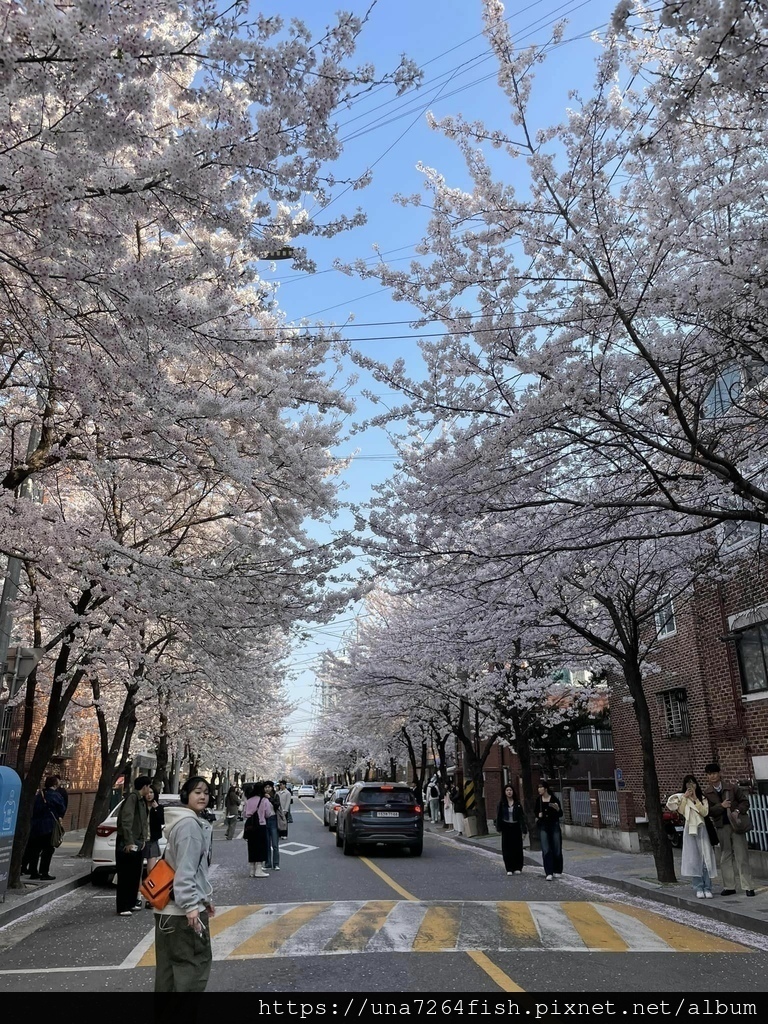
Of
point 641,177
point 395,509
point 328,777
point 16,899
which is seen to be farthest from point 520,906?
point 328,777

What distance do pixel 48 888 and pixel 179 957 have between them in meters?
9.49

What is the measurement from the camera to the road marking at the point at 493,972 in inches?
222

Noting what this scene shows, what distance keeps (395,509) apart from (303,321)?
10.5 ft

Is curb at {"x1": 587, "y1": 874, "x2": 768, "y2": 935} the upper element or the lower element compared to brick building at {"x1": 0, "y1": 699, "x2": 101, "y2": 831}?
lower

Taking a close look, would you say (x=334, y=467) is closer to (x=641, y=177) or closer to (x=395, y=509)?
(x=395, y=509)

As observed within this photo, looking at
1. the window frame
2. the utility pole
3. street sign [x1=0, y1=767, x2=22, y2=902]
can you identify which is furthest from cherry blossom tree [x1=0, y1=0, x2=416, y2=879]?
the window frame

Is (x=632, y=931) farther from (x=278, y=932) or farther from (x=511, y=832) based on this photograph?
(x=511, y=832)

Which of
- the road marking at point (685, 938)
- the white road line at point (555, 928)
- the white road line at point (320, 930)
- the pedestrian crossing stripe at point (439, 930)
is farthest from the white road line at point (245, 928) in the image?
the road marking at point (685, 938)

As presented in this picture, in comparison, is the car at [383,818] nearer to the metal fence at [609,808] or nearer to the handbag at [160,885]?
the metal fence at [609,808]

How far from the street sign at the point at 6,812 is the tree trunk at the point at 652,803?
922 cm

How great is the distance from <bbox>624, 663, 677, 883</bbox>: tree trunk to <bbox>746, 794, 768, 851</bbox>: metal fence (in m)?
1.51

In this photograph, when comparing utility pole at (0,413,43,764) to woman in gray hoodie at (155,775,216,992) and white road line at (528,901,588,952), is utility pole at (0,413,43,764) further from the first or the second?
white road line at (528,901,588,952)

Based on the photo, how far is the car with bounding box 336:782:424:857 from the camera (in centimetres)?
1770
